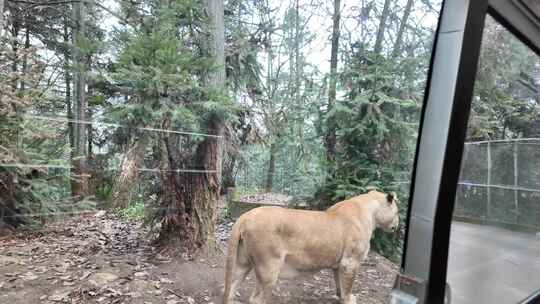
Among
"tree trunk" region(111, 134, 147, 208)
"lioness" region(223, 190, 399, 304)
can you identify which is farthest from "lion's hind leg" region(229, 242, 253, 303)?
"tree trunk" region(111, 134, 147, 208)

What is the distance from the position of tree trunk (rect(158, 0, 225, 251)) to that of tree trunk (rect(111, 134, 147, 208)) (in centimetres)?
21

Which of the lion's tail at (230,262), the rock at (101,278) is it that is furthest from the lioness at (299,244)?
the rock at (101,278)

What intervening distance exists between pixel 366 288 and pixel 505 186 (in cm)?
77

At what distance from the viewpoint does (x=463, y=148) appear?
37.5 inches

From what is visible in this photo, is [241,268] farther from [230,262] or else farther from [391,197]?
[391,197]

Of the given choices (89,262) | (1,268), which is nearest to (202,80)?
(89,262)

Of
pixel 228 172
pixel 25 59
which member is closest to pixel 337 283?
pixel 228 172

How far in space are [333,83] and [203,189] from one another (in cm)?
96

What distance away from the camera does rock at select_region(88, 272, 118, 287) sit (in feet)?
3.79

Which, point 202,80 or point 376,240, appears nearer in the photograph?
point 202,80

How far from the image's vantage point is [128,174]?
4.26 ft

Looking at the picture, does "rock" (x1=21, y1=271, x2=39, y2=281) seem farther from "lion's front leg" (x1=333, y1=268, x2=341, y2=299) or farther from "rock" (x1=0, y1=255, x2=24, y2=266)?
"lion's front leg" (x1=333, y1=268, x2=341, y2=299)

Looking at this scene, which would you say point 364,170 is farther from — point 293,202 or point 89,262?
point 89,262

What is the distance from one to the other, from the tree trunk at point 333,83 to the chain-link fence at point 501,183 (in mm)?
699
